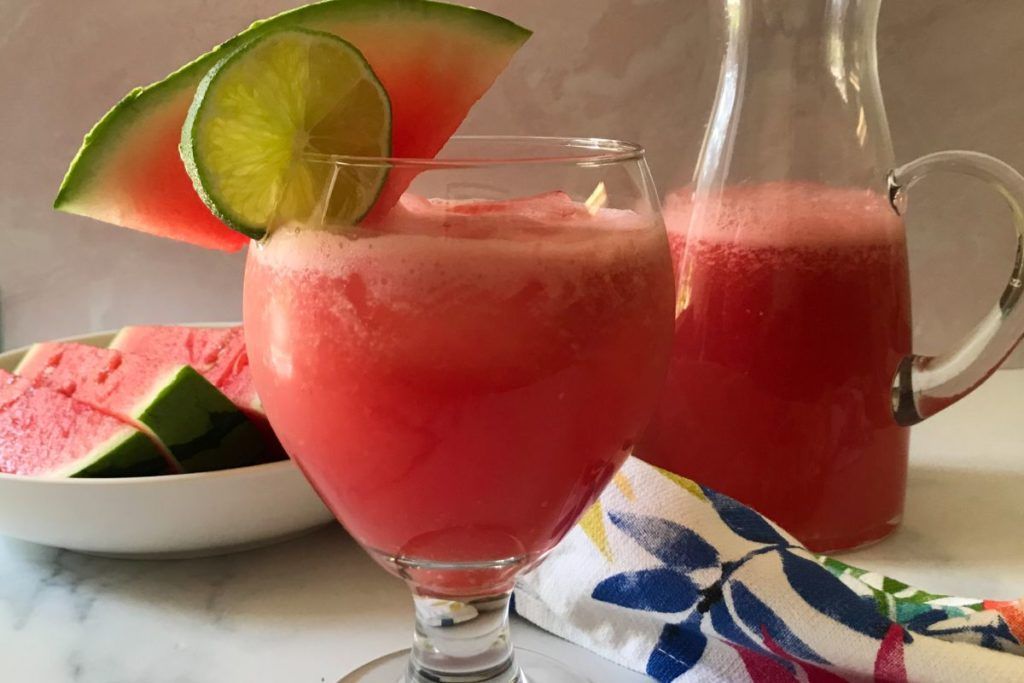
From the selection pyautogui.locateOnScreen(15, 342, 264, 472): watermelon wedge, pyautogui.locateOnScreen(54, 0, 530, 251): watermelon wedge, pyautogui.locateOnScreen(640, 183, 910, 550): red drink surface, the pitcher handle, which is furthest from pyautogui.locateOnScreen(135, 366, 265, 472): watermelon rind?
the pitcher handle

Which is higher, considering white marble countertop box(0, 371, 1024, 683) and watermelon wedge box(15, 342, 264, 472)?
watermelon wedge box(15, 342, 264, 472)

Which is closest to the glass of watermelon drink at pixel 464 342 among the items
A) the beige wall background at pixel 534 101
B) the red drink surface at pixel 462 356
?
the red drink surface at pixel 462 356

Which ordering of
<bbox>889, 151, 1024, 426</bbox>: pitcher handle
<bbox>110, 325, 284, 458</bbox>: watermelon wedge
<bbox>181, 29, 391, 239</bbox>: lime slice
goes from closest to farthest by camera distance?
<bbox>181, 29, 391, 239</bbox>: lime slice
<bbox>889, 151, 1024, 426</bbox>: pitcher handle
<bbox>110, 325, 284, 458</bbox>: watermelon wedge

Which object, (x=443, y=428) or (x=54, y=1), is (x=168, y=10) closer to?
(x=54, y=1)

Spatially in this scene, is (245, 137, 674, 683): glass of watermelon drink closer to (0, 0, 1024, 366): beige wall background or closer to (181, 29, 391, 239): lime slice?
(181, 29, 391, 239): lime slice

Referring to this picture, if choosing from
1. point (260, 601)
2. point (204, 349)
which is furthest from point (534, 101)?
point (260, 601)

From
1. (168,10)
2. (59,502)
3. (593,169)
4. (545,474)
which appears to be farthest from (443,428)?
(168,10)

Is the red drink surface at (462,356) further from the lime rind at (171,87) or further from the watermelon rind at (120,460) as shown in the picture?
the watermelon rind at (120,460)
